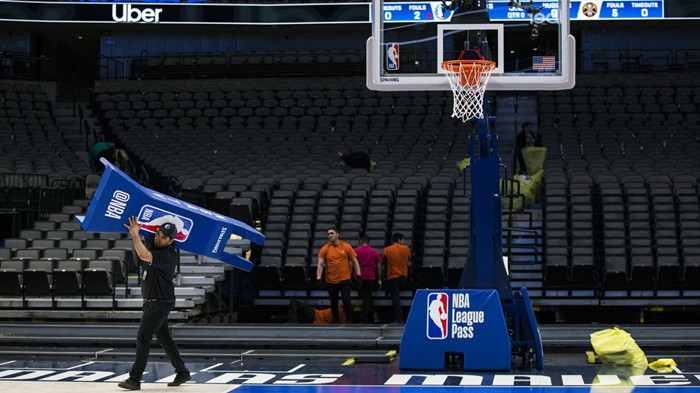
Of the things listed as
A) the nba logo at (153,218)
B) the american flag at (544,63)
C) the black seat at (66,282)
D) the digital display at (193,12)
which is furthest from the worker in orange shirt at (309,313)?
the digital display at (193,12)

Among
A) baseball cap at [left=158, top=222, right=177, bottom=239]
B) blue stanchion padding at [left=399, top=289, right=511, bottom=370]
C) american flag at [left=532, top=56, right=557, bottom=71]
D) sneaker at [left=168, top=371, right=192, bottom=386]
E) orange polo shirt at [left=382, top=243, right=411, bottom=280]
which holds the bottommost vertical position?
sneaker at [left=168, top=371, right=192, bottom=386]

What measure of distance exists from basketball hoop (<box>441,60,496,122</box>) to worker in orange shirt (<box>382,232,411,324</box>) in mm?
5460

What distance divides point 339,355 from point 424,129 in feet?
40.1

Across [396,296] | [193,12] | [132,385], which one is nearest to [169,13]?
[193,12]

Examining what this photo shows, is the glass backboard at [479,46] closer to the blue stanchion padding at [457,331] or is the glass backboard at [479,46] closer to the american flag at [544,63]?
the american flag at [544,63]

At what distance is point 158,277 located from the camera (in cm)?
898

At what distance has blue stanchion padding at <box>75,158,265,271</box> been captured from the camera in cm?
899

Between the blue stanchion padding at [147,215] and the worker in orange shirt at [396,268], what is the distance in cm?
602

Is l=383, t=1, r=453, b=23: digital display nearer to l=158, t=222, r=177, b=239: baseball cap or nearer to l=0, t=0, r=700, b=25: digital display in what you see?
l=158, t=222, r=177, b=239: baseball cap

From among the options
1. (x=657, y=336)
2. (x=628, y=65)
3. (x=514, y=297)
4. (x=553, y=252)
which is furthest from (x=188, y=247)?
(x=628, y=65)

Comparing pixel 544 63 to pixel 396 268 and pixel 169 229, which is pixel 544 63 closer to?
pixel 169 229

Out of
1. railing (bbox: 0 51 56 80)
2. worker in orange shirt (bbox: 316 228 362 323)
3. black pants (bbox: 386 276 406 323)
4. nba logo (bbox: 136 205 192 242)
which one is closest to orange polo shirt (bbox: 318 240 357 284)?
worker in orange shirt (bbox: 316 228 362 323)

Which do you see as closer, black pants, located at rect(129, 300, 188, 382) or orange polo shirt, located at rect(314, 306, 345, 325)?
black pants, located at rect(129, 300, 188, 382)

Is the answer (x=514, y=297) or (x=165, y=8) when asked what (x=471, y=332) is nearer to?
(x=514, y=297)
